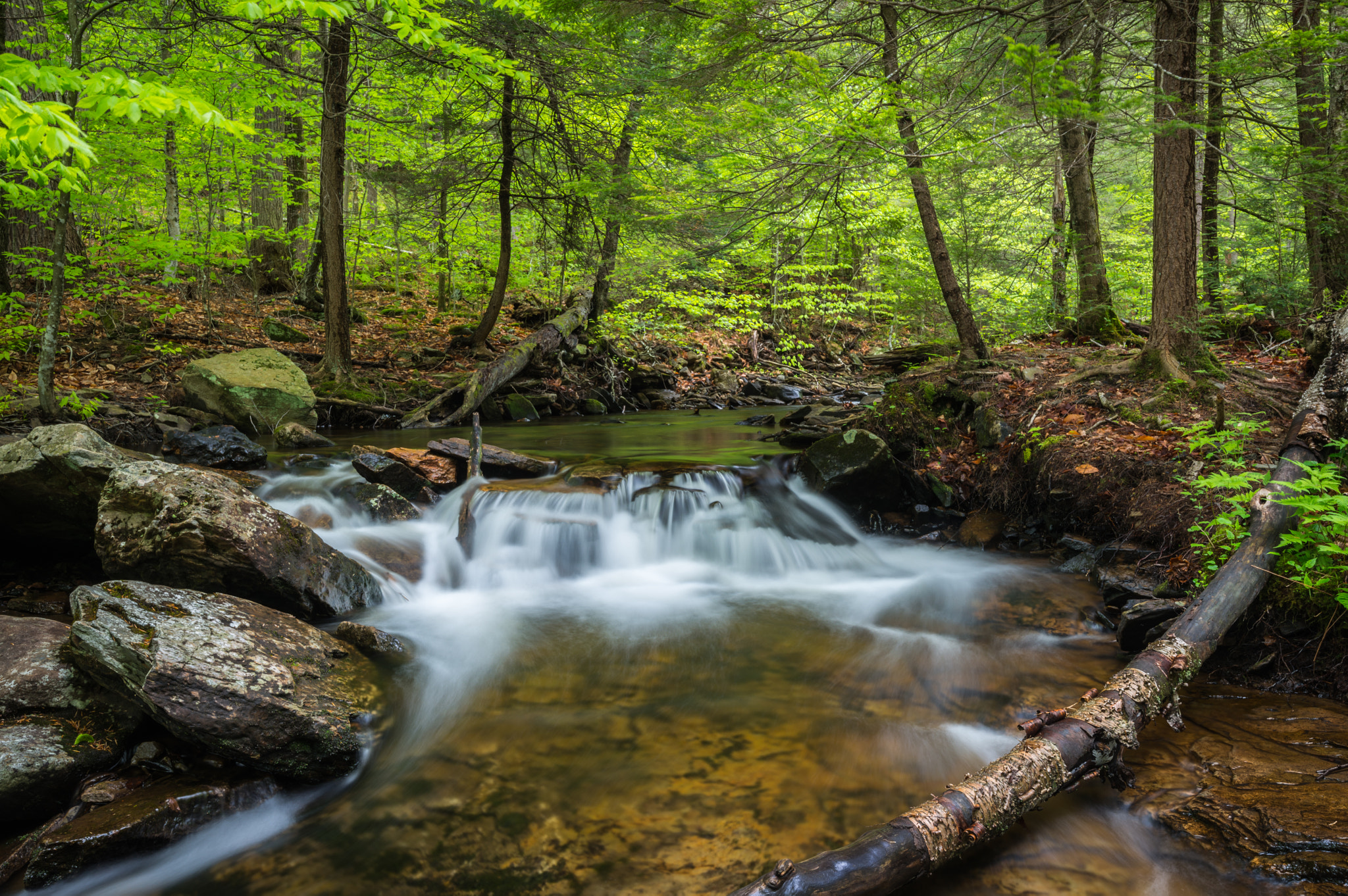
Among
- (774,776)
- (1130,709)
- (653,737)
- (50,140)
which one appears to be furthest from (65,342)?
(1130,709)

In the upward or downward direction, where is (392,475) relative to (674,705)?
upward

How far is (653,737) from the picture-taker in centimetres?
384

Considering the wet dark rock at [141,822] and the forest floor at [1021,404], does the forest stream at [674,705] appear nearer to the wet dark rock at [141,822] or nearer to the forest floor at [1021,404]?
the wet dark rock at [141,822]

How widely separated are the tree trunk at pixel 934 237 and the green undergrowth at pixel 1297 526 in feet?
13.7

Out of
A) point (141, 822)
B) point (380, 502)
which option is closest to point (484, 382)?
point (380, 502)

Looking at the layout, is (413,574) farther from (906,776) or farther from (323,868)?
(906,776)

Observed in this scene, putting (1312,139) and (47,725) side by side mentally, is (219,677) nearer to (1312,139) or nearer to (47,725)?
(47,725)

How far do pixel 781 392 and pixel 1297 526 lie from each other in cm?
1341

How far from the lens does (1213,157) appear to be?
923 cm

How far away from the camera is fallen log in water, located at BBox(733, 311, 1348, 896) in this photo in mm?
2199

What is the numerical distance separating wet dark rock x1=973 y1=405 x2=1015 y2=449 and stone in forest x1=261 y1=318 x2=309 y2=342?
43.6 feet

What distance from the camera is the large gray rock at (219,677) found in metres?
3.13

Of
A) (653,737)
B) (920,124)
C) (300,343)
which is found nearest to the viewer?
(653,737)

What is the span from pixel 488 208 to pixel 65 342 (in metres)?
8.90
